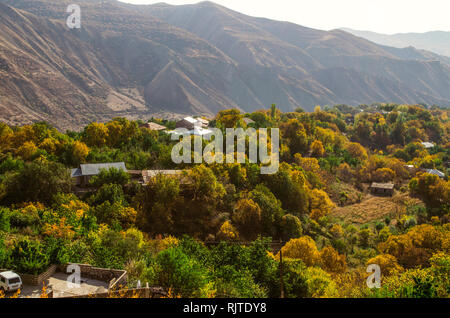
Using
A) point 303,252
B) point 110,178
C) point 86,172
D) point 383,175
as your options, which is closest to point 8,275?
point 110,178

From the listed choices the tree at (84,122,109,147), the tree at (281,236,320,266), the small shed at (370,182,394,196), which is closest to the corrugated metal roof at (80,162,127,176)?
the tree at (84,122,109,147)

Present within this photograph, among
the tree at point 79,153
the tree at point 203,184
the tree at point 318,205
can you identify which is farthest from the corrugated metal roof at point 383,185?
the tree at point 79,153

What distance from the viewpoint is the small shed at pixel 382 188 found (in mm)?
57531

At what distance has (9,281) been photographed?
15352 mm

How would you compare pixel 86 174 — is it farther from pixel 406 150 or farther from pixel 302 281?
pixel 406 150

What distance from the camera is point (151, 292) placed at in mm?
15422

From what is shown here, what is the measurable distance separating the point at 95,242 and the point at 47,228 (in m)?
3.48

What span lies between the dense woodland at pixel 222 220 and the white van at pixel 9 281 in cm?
117

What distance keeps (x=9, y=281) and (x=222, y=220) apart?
69.0ft

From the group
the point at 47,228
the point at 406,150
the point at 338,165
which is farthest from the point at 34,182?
the point at 406,150

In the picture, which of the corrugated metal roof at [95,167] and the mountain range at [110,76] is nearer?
the corrugated metal roof at [95,167]

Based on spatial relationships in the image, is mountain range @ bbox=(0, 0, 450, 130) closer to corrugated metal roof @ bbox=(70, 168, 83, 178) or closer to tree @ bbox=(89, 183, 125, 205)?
corrugated metal roof @ bbox=(70, 168, 83, 178)

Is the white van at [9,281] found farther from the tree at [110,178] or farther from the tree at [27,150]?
the tree at [27,150]
